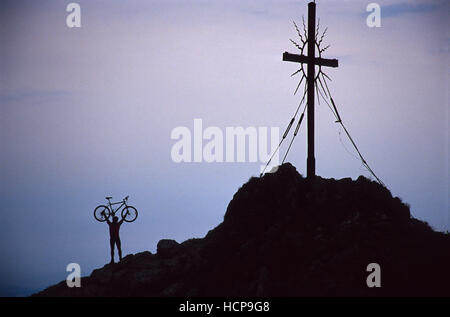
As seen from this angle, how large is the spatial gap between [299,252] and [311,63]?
30.8 ft

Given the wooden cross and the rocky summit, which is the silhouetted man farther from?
the wooden cross

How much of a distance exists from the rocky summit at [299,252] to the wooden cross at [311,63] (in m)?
1.11

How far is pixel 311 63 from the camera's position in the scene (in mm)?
31266

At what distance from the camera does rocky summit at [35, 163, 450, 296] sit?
90.6 feet

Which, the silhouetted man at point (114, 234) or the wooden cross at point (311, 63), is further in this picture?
the silhouetted man at point (114, 234)

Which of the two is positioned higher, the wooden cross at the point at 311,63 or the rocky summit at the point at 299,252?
the wooden cross at the point at 311,63

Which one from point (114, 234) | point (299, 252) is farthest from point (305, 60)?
point (114, 234)

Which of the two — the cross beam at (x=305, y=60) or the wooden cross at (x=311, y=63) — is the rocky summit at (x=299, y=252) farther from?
the cross beam at (x=305, y=60)

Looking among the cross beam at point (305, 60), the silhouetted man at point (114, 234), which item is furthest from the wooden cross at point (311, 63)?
the silhouetted man at point (114, 234)

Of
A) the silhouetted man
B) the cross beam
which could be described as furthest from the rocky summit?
the cross beam

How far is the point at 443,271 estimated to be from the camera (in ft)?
91.6

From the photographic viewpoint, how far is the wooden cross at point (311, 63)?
3067 centimetres

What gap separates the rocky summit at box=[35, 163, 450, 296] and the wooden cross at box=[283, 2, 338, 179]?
1.11m

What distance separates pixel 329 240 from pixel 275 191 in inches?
161
